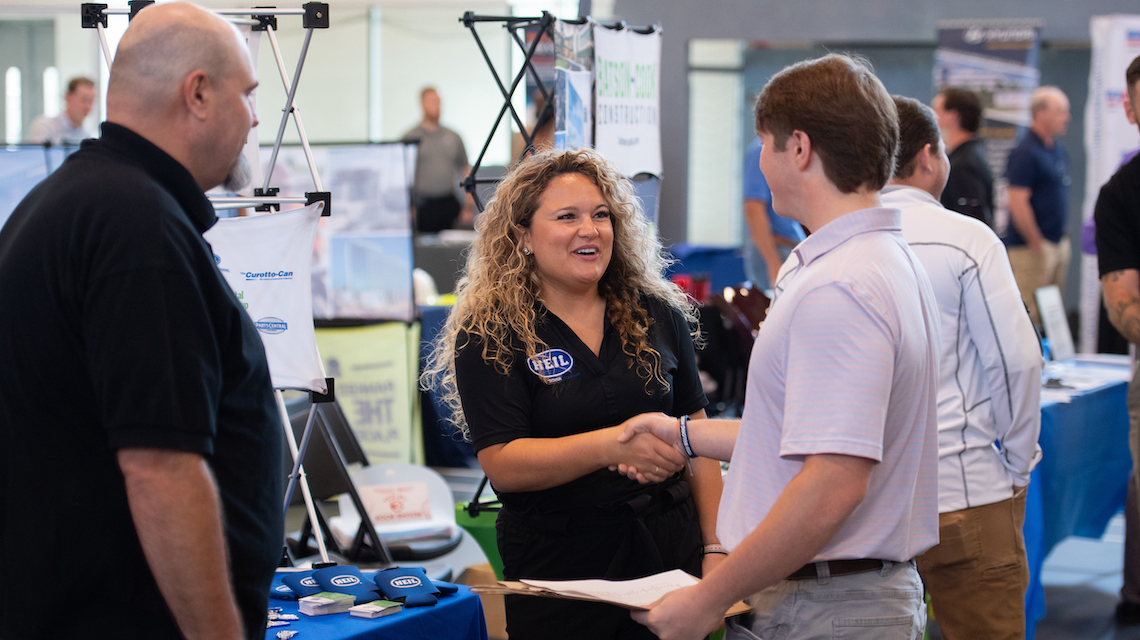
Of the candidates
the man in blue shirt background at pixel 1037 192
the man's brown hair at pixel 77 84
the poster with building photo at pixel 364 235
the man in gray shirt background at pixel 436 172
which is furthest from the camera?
the man in gray shirt background at pixel 436 172

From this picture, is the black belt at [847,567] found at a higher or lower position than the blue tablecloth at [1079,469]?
higher

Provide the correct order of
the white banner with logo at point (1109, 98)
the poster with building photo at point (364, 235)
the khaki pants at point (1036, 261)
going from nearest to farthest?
the poster with building photo at point (364, 235)
the khaki pants at point (1036, 261)
the white banner with logo at point (1109, 98)

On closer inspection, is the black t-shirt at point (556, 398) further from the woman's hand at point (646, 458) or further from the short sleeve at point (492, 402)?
the woman's hand at point (646, 458)

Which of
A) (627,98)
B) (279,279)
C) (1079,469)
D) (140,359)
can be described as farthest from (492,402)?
(1079,469)

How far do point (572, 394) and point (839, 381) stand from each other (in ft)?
2.66

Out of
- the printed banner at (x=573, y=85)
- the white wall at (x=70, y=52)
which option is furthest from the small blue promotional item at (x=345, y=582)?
the white wall at (x=70, y=52)


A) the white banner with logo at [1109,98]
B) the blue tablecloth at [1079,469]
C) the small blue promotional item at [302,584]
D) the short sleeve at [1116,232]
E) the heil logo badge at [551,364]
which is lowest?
the blue tablecloth at [1079,469]

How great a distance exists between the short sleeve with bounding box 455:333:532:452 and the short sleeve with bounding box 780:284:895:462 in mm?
760

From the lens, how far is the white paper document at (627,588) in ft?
4.42

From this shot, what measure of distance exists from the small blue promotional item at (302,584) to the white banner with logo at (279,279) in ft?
2.14

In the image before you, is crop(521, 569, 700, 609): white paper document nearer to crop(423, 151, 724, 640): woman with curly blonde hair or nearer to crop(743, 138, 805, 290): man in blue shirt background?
crop(423, 151, 724, 640): woman with curly blonde hair

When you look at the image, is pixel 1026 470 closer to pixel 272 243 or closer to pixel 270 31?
pixel 272 243

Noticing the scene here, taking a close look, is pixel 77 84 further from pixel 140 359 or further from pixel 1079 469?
pixel 140 359

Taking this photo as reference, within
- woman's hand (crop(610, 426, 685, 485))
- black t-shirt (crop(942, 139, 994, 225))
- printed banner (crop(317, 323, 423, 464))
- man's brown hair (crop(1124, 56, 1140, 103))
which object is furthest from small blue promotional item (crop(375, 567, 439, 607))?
black t-shirt (crop(942, 139, 994, 225))
